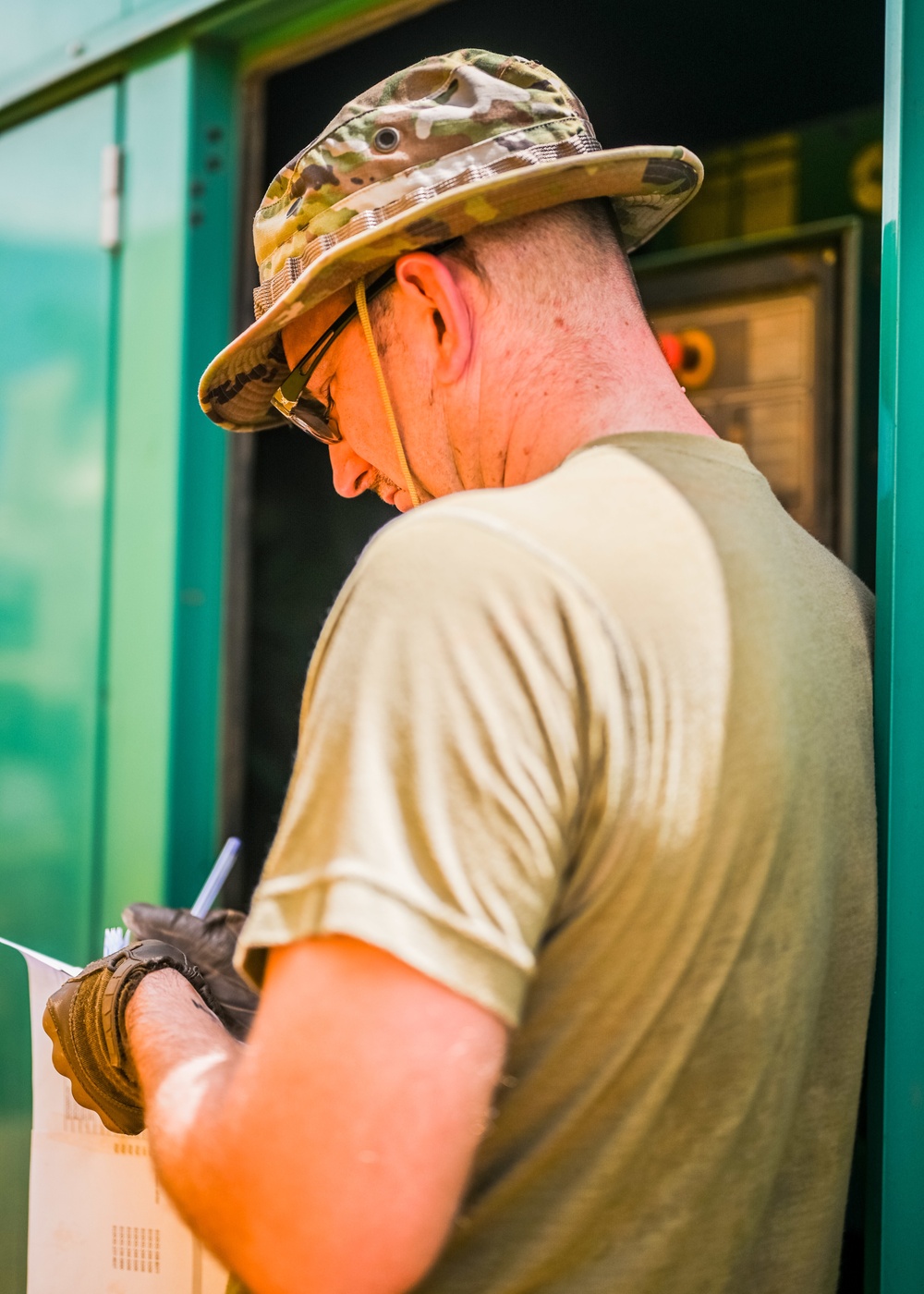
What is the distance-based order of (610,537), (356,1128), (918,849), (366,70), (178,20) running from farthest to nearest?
(366,70)
(178,20)
(918,849)
(610,537)
(356,1128)

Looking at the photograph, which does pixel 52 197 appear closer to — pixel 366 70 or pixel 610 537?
pixel 366 70

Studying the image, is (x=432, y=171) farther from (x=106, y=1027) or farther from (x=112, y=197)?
(x=112, y=197)

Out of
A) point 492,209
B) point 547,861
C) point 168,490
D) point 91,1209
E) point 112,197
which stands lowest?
point 91,1209

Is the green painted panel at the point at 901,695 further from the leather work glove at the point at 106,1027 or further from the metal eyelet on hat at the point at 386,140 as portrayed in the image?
the leather work glove at the point at 106,1027

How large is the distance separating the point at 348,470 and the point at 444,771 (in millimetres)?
693

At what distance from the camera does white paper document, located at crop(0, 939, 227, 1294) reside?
4.48ft

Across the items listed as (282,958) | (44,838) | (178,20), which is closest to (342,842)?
(282,958)

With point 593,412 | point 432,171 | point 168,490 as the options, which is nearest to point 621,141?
Answer: point 168,490

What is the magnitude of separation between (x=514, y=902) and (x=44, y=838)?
1679 mm

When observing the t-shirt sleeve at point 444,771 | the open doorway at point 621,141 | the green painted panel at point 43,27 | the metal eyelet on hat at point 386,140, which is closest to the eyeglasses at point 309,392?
the metal eyelet on hat at point 386,140

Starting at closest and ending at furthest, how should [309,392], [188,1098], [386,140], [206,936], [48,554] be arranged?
1. [188,1098]
2. [386,140]
3. [309,392]
4. [206,936]
5. [48,554]

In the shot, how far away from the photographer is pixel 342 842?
79cm

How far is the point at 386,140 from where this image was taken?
1.18 metres

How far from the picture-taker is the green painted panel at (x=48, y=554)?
2191 millimetres
